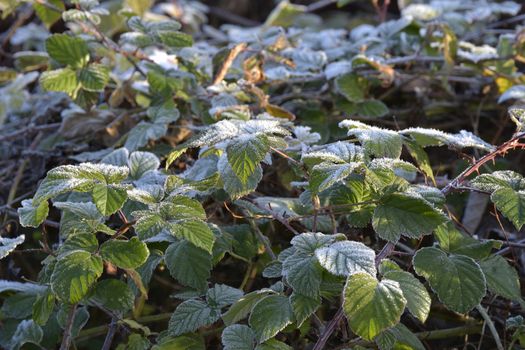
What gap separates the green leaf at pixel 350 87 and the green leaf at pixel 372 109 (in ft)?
0.06

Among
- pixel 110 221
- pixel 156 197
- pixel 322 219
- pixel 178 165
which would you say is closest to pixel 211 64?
pixel 178 165

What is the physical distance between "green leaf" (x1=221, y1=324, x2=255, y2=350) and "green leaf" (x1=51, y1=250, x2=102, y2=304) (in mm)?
225

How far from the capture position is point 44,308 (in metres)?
1.14

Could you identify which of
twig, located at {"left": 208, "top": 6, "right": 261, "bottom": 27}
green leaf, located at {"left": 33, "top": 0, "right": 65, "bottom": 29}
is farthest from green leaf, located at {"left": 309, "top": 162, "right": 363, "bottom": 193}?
twig, located at {"left": 208, "top": 6, "right": 261, "bottom": 27}

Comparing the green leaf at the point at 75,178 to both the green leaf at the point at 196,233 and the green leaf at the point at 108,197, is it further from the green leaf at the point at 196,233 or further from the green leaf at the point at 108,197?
the green leaf at the point at 196,233

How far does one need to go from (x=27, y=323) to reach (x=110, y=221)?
320 mm

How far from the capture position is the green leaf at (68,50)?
1.63 metres

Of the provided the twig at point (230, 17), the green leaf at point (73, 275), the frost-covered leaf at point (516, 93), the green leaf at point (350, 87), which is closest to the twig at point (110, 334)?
the green leaf at point (73, 275)

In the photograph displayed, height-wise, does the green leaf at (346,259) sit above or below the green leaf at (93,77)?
above

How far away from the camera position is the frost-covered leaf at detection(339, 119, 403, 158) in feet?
3.77

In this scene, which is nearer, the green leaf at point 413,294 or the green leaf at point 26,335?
the green leaf at point 413,294

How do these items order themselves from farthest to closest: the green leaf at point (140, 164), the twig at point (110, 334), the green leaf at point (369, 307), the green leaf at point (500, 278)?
the green leaf at point (140, 164)
the twig at point (110, 334)
the green leaf at point (500, 278)
the green leaf at point (369, 307)

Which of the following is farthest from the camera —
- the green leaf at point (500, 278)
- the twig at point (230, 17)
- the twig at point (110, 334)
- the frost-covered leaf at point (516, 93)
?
the twig at point (230, 17)

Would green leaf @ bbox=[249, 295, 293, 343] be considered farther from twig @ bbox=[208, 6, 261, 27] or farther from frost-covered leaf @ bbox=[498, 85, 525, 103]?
twig @ bbox=[208, 6, 261, 27]
